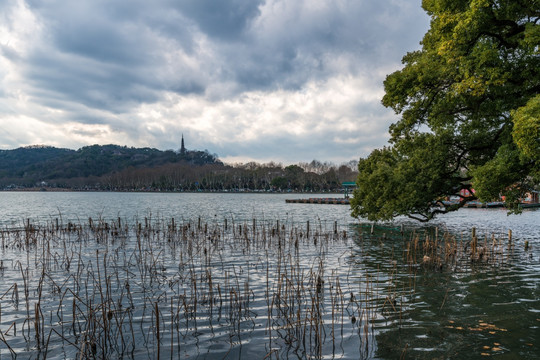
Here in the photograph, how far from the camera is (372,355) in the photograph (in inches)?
257

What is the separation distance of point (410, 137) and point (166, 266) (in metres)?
16.7

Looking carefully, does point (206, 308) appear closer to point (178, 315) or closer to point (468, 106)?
point (178, 315)

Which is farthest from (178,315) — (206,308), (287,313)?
(287,313)

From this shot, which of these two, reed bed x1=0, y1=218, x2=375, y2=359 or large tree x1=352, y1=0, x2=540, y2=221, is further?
large tree x1=352, y1=0, x2=540, y2=221

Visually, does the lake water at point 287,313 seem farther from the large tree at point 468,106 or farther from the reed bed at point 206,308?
the large tree at point 468,106

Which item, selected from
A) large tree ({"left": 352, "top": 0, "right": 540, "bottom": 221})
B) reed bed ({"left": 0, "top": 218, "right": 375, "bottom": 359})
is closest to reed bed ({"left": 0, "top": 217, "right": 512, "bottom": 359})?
reed bed ({"left": 0, "top": 218, "right": 375, "bottom": 359})

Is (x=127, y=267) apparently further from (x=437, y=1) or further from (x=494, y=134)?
(x=494, y=134)

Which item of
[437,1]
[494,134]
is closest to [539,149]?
[437,1]

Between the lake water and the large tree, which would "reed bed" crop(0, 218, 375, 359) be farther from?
the large tree

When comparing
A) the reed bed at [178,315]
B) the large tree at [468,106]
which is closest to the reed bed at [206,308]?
the reed bed at [178,315]

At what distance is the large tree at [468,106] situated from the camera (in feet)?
44.8

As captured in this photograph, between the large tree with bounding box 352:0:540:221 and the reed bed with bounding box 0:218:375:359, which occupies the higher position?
the large tree with bounding box 352:0:540:221

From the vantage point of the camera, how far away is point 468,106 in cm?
1803

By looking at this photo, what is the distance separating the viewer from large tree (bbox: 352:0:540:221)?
44.8ft
